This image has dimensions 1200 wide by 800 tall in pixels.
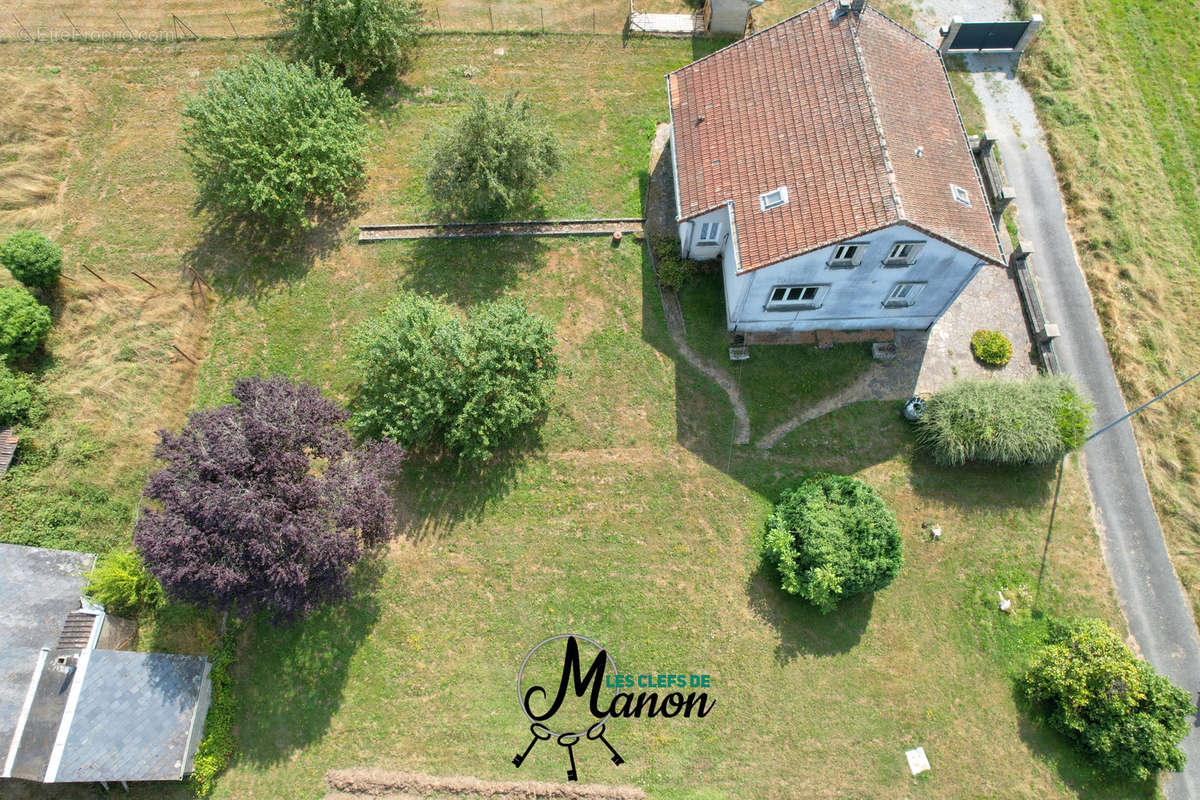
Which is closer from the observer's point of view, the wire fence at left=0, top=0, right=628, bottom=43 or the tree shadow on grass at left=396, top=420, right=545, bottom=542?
the tree shadow on grass at left=396, top=420, right=545, bottom=542

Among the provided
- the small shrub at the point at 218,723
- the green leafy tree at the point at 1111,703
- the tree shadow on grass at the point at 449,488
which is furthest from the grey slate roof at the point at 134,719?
the green leafy tree at the point at 1111,703

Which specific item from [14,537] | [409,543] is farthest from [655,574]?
[14,537]

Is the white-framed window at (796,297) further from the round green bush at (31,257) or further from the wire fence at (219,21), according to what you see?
the round green bush at (31,257)

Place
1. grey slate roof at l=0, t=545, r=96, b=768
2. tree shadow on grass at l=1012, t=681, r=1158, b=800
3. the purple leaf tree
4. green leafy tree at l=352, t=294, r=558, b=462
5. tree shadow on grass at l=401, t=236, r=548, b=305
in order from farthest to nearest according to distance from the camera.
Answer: tree shadow on grass at l=401, t=236, r=548, b=305 < green leafy tree at l=352, t=294, r=558, b=462 < tree shadow on grass at l=1012, t=681, r=1158, b=800 < grey slate roof at l=0, t=545, r=96, b=768 < the purple leaf tree

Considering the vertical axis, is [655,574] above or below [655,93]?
below

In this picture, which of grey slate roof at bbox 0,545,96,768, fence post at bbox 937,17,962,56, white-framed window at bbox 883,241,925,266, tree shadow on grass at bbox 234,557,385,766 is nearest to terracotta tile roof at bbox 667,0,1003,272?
white-framed window at bbox 883,241,925,266

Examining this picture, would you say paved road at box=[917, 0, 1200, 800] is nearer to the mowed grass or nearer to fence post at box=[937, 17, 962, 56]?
the mowed grass

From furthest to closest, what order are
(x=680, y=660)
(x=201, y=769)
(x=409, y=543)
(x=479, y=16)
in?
(x=479, y=16) < (x=409, y=543) < (x=680, y=660) < (x=201, y=769)

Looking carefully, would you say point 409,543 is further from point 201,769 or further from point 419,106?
point 419,106
